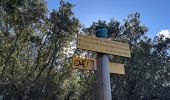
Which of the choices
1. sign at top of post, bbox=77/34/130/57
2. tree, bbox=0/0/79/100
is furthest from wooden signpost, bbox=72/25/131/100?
tree, bbox=0/0/79/100

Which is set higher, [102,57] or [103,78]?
[102,57]

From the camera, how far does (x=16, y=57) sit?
2509 cm

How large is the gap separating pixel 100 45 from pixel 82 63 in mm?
471

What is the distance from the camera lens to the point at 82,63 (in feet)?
16.6

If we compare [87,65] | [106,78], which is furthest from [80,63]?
Result: [106,78]

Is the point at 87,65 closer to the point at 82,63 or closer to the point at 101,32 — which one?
the point at 82,63

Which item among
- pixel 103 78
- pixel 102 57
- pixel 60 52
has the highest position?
pixel 60 52

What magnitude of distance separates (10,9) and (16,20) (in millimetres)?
5522

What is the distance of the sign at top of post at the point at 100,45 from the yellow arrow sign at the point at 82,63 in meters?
0.23

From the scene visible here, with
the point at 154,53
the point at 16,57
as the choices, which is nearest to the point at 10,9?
the point at 16,57

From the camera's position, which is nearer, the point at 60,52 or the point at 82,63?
the point at 82,63

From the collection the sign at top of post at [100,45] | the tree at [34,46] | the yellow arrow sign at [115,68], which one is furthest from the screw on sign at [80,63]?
the tree at [34,46]

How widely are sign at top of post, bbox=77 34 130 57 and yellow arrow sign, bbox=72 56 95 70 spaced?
227mm

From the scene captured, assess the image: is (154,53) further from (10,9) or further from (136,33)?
(10,9)
